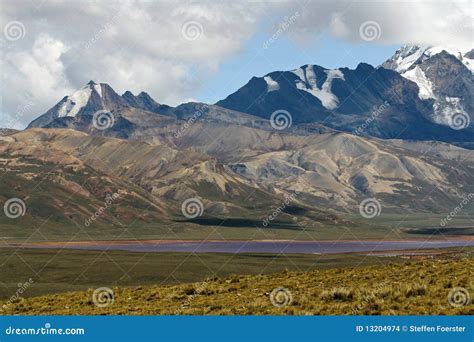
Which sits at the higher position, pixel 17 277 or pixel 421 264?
pixel 421 264

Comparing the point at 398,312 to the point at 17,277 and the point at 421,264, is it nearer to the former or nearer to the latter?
the point at 421,264

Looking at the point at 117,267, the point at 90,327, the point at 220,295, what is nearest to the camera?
the point at 90,327

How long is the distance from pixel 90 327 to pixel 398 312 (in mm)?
14218

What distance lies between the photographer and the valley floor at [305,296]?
32844 mm

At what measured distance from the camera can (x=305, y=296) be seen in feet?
122

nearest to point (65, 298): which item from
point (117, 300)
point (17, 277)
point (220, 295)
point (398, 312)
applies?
point (117, 300)

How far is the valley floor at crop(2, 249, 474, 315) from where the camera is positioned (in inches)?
1293

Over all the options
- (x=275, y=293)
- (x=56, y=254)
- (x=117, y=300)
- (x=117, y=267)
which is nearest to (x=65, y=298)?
(x=117, y=300)

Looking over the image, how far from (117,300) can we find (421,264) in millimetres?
23410

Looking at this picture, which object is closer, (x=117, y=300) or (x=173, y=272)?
(x=117, y=300)

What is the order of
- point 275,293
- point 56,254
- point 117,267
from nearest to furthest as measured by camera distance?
point 275,293, point 117,267, point 56,254

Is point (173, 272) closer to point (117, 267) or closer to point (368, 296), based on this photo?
point (117, 267)

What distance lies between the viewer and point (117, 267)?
13512 cm

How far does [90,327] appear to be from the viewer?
24.9 m
